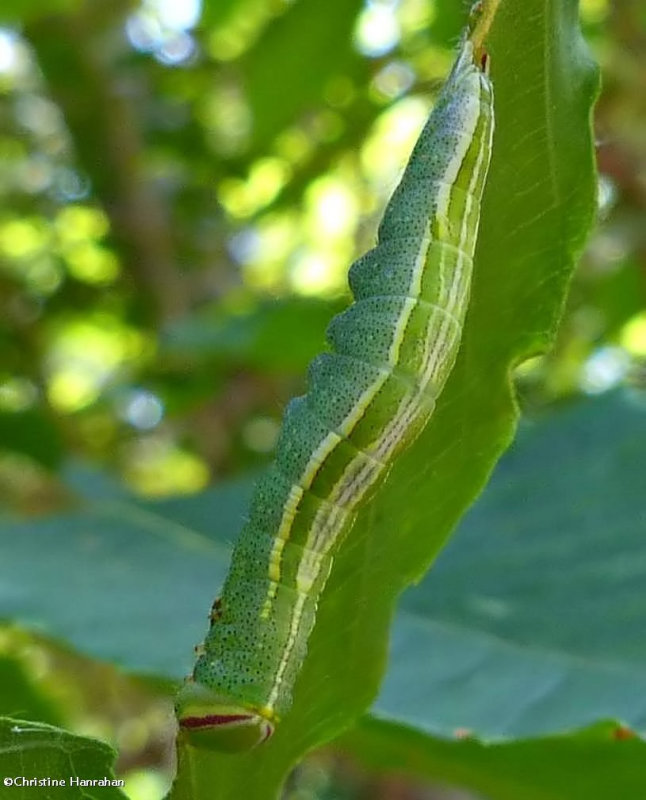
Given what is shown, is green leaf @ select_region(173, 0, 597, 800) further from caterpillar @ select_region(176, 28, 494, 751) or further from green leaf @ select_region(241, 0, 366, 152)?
green leaf @ select_region(241, 0, 366, 152)

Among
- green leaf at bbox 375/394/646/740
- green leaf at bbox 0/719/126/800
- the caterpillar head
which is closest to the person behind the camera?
green leaf at bbox 0/719/126/800

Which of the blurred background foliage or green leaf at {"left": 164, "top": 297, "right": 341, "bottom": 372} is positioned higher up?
the blurred background foliage

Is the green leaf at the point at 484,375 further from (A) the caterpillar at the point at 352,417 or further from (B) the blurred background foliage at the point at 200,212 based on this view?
(B) the blurred background foliage at the point at 200,212

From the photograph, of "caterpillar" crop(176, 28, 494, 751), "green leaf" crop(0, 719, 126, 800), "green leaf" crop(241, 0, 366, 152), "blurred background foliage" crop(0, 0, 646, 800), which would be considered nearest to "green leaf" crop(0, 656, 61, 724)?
"blurred background foliage" crop(0, 0, 646, 800)

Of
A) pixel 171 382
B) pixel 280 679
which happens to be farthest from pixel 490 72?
pixel 171 382

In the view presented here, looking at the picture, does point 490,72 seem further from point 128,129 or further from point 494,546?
point 128,129

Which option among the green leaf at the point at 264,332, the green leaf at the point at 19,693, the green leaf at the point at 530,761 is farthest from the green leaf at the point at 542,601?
the green leaf at the point at 19,693

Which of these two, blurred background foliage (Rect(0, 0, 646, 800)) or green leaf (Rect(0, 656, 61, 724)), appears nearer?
Result: green leaf (Rect(0, 656, 61, 724))

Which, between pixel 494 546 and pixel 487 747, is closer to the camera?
pixel 487 747
